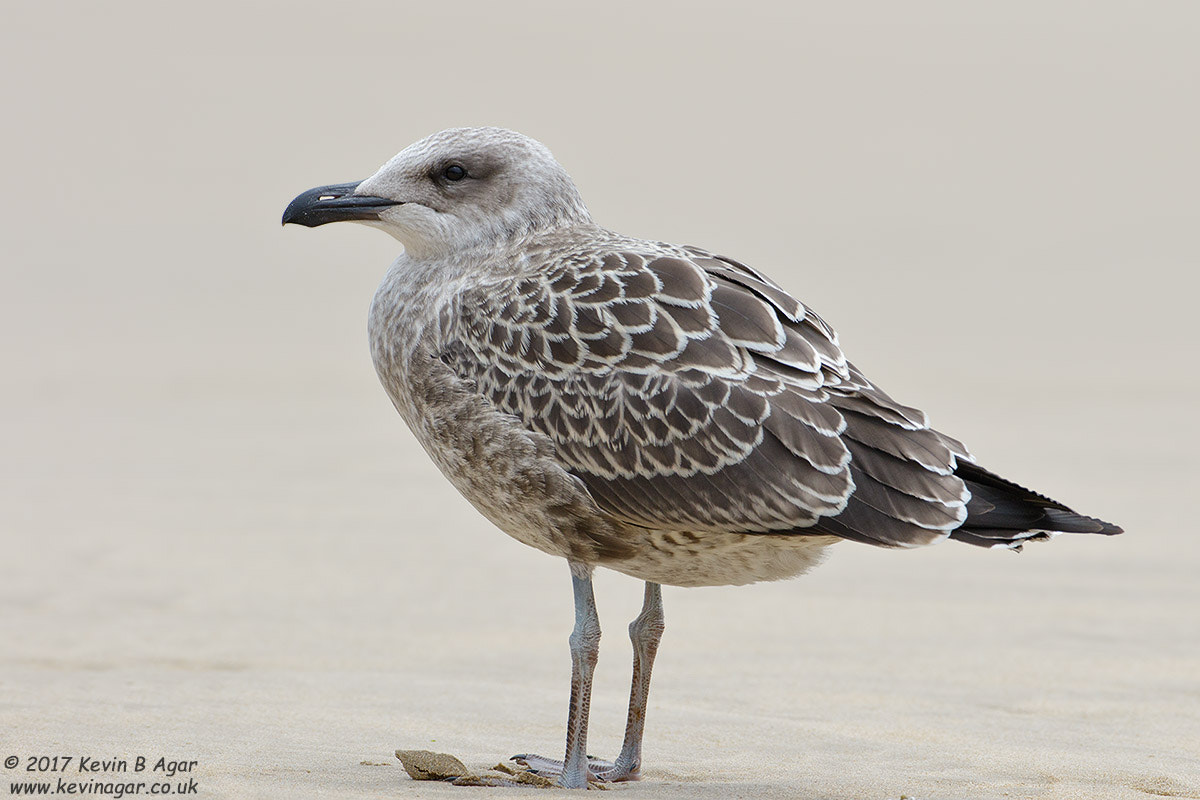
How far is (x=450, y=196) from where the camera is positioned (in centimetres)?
634

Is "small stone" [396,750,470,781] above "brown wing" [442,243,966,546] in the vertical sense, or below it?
below

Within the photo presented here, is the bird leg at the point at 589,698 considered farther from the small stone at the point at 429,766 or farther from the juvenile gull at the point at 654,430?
the small stone at the point at 429,766

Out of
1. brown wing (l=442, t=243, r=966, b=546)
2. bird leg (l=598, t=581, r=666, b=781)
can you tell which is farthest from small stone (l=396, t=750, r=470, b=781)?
brown wing (l=442, t=243, r=966, b=546)

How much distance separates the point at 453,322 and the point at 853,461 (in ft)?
5.38

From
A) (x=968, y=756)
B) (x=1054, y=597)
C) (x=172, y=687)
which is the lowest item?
(x=172, y=687)

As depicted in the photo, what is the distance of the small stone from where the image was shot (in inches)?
217

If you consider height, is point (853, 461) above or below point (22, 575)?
above

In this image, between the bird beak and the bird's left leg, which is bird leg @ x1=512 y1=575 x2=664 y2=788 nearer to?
the bird's left leg

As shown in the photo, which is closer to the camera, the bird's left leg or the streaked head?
the bird's left leg

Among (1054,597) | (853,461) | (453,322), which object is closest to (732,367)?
(853,461)

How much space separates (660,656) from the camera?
912 centimetres

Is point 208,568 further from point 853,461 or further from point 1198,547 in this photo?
point 1198,547

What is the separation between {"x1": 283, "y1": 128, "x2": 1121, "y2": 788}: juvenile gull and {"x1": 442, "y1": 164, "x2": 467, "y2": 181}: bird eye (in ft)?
1.23

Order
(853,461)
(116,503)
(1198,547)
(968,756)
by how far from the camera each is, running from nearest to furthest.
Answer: (853,461)
(968,756)
(1198,547)
(116,503)
